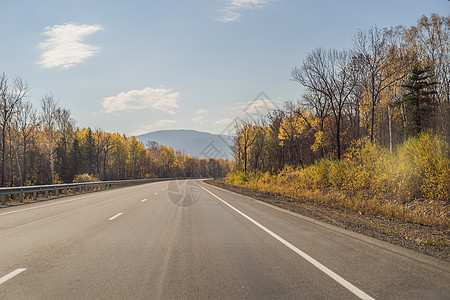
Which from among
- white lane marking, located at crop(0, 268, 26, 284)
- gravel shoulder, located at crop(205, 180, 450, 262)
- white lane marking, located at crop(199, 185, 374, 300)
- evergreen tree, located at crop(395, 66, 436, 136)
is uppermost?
evergreen tree, located at crop(395, 66, 436, 136)

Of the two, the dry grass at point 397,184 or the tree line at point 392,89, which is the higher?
the tree line at point 392,89

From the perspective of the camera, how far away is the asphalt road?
161 inches

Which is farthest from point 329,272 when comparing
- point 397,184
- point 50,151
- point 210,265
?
point 50,151

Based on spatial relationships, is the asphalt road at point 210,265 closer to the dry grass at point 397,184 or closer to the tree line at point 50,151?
the dry grass at point 397,184

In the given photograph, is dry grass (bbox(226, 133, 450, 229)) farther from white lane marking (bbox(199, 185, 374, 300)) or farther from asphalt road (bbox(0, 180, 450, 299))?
white lane marking (bbox(199, 185, 374, 300))

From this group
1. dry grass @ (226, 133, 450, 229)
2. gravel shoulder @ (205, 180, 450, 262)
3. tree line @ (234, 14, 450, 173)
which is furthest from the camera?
tree line @ (234, 14, 450, 173)

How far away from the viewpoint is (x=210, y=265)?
534 centimetres

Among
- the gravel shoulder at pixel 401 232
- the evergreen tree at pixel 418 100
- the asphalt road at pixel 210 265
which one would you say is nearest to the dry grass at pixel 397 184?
the gravel shoulder at pixel 401 232

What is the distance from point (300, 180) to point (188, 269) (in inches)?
830

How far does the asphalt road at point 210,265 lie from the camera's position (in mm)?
4094

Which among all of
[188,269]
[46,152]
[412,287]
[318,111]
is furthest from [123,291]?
[46,152]

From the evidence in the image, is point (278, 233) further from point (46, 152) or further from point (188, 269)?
point (46, 152)

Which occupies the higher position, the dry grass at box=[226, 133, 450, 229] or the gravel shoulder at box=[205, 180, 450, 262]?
the dry grass at box=[226, 133, 450, 229]

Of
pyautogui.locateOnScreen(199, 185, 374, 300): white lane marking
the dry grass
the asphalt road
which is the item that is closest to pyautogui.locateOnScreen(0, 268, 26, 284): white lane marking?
the asphalt road
